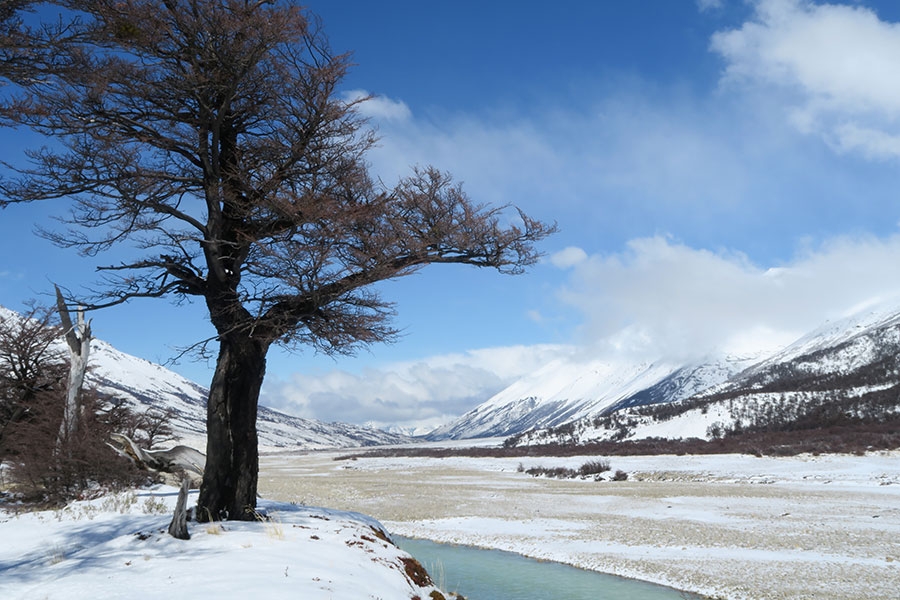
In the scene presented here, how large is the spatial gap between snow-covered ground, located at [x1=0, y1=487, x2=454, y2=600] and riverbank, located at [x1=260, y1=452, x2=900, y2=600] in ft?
28.3

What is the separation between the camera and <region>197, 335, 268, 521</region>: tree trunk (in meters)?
9.94

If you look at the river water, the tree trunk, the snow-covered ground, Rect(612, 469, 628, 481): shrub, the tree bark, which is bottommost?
Rect(612, 469, 628, 481): shrub

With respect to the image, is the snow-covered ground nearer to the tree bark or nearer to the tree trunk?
the tree bark

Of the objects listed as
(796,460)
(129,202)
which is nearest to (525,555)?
(129,202)

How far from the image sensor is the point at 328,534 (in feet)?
31.6

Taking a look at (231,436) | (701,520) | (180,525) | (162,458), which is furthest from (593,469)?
(180,525)

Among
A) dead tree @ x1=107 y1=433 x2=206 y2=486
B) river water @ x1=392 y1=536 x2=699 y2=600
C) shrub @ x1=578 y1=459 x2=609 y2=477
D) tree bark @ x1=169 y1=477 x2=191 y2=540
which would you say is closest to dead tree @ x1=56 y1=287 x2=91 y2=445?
dead tree @ x1=107 y1=433 x2=206 y2=486

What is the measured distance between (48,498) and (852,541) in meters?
21.3

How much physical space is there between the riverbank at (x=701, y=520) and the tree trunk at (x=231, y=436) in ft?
33.1

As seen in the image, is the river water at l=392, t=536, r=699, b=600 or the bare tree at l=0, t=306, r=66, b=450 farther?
the bare tree at l=0, t=306, r=66, b=450

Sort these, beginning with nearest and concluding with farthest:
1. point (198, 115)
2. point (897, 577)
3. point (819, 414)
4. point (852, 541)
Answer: point (198, 115) < point (897, 577) < point (852, 541) < point (819, 414)

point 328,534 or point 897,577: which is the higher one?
point 328,534

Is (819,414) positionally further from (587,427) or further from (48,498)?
(48,498)

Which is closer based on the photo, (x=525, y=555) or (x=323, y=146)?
(x=323, y=146)
